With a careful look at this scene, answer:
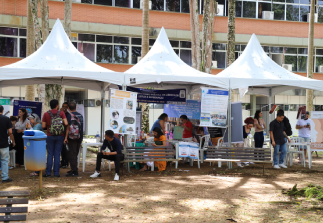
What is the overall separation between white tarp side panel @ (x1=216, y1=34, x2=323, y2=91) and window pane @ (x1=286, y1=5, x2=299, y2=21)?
16.7 metres

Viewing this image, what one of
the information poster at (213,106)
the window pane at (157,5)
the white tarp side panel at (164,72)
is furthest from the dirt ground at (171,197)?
the window pane at (157,5)

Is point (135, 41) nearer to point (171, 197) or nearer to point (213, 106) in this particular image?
point (213, 106)

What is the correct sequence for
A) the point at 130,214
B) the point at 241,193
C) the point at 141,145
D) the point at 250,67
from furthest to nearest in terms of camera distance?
the point at 250,67 < the point at 141,145 < the point at 241,193 < the point at 130,214

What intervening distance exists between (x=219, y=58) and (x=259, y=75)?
50.2 feet

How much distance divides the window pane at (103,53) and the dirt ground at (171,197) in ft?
47.0

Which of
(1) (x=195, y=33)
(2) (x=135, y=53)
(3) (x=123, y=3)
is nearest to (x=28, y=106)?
(1) (x=195, y=33)

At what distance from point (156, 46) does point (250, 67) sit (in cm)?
293

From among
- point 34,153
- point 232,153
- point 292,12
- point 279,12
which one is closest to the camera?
point 34,153

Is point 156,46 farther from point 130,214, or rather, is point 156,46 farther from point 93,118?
point 93,118

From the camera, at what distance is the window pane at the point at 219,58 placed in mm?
26019

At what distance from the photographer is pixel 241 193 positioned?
7766mm

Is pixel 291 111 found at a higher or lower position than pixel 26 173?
higher

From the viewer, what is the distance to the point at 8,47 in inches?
872

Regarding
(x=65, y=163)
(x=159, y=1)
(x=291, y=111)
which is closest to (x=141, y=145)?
(x=65, y=163)
